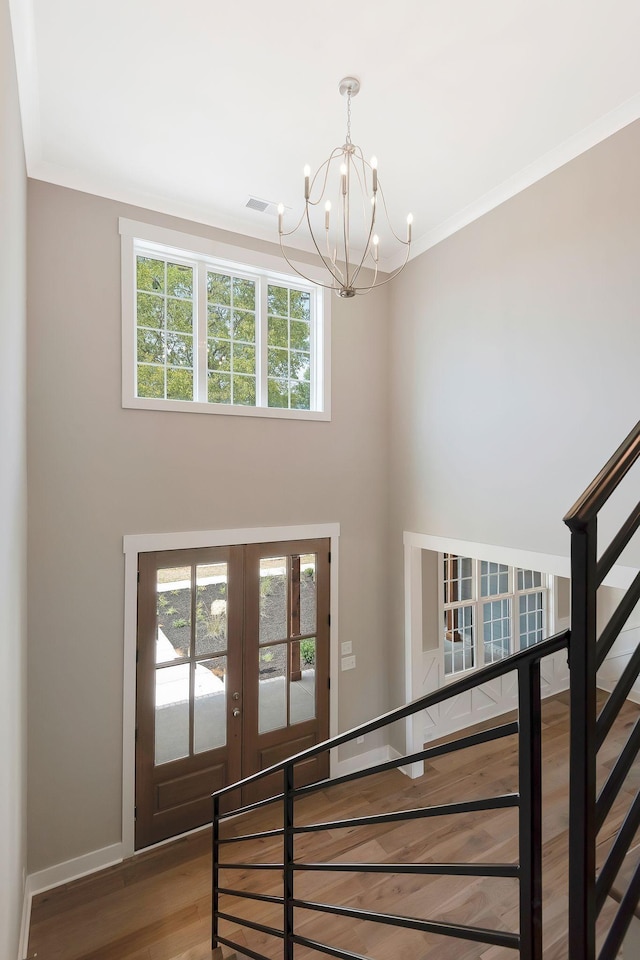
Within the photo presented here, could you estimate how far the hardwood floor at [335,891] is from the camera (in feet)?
8.95

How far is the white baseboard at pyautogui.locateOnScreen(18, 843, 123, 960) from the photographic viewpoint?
300 centimetres

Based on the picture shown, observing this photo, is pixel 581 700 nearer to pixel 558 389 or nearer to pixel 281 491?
pixel 558 389

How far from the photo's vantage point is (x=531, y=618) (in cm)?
609

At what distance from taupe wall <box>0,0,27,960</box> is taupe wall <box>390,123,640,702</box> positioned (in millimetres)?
2839

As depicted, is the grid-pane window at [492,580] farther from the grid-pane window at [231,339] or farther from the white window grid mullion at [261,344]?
→ the grid-pane window at [231,339]

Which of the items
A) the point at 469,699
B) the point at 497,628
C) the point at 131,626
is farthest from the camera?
the point at 497,628

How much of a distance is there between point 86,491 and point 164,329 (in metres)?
1.35

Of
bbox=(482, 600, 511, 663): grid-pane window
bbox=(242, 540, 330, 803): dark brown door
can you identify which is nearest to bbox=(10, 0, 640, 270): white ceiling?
bbox=(242, 540, 330, 803): dark brown door

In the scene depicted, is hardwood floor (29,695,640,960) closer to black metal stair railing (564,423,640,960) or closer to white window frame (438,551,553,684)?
white window frame (438,551,553,684)

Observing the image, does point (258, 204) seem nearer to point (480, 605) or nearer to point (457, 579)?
point (457, 579)

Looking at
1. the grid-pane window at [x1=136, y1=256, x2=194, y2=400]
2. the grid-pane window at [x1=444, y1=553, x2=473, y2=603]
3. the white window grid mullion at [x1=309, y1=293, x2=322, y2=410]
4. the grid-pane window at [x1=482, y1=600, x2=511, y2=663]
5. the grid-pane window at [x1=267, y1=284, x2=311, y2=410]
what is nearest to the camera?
the grid-pane window at [x1=136, y1=256, x2=194, y2=400]

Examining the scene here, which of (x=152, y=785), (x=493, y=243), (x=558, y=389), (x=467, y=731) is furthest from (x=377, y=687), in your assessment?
(x=493, y=243)

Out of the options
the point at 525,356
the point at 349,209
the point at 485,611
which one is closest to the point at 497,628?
the point at 485,611

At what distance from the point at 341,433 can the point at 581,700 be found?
141 inches
